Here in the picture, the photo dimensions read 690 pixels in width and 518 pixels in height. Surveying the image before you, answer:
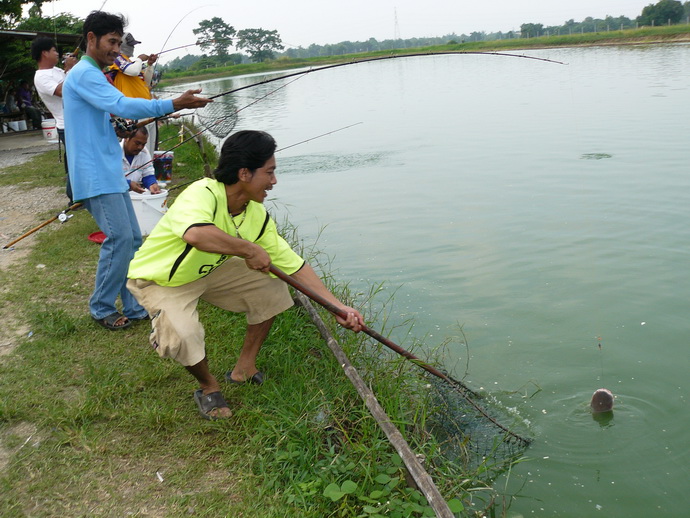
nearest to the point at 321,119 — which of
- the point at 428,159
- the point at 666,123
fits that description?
the point at 428,159

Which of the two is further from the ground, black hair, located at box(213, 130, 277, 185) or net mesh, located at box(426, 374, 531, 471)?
Answer: black hair, located at box(213, 130, 277, 185)

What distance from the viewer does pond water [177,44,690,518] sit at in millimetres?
3645

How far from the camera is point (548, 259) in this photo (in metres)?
6.37

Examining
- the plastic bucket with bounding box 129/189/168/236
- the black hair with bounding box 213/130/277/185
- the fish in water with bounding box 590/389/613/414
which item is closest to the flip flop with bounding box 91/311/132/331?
the black hair with bounding box 213/130/277/185

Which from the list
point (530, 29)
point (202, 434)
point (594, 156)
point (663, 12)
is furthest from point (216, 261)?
point (530, 29)

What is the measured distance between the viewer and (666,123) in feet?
41.0

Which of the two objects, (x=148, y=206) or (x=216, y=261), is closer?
(x=216, y=261)

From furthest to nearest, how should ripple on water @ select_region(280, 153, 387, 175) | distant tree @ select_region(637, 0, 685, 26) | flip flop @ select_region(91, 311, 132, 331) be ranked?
distant tree @ select_region(637, 0, 685, 26) → ripple on water @ select_region(280, 153, 387, 175) → flip flop @ select_region(91, 311, 132, 331)

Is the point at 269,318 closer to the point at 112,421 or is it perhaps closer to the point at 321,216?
the point at 112,421

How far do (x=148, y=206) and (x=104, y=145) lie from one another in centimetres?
239

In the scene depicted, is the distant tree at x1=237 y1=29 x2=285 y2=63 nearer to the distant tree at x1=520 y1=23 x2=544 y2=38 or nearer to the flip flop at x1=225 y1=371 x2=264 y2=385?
the flip flop at x1=225 y1=371 x2=264 y2=385

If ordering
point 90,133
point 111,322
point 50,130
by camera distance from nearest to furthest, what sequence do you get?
point 90,133, point 111,322, point 50,130

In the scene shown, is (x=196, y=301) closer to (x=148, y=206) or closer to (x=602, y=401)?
(x=602, y=401)

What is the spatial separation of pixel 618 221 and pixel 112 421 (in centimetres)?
587
